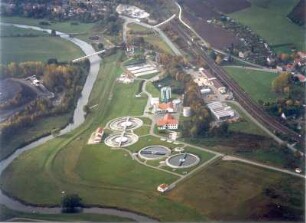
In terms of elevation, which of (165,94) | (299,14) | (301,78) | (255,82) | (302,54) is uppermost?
(299,14)

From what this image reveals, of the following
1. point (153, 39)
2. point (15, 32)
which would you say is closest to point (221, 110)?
point (153, 39)

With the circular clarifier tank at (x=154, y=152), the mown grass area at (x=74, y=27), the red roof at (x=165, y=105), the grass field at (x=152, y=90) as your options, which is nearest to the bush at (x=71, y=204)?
the circular clarifier tank at (x=154, y=152)

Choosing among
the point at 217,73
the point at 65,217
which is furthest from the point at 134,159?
the point at 217,73

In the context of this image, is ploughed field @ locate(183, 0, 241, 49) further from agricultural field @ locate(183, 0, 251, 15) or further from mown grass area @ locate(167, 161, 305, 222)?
mown grass area @ locate(167, 161, 305, 222)

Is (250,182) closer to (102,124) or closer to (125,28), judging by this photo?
(102,124)

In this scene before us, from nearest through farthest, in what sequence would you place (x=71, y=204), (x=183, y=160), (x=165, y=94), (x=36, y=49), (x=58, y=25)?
(x=71, y=204) < (x=183, y=160) < (x=165, y=94) < (x=36, y=49) < (x=58, y=25)

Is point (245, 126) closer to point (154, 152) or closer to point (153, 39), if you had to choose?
point (154, 152)
